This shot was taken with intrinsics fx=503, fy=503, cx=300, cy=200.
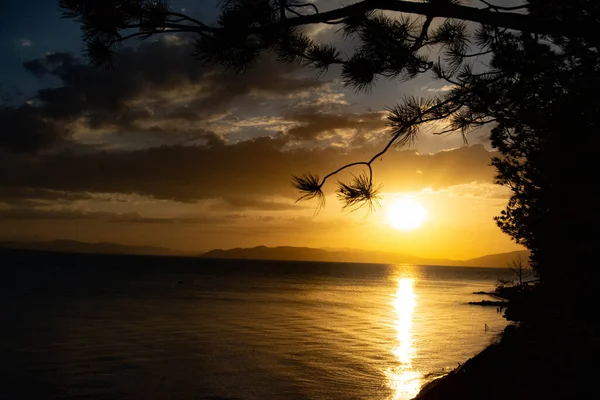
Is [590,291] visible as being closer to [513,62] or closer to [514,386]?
[514,386]

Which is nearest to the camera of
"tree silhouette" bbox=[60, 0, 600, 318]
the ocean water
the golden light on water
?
"tree silhouette" bbox=[60, 0, 600, 318]

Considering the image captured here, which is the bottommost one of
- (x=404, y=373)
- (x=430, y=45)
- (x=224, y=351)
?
(x=224, y=351)

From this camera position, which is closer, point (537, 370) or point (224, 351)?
point (537, 370)

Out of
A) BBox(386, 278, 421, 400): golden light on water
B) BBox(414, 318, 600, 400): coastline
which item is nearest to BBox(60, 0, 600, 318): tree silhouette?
BBox(414, 318, 600, 400): coastline

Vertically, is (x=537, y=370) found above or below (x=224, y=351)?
above

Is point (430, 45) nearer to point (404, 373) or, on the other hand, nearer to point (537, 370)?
point (537, 370)

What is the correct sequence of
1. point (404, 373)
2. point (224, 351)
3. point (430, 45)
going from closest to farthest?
point (430, 45) → point (404, 373) → point (224, 351)

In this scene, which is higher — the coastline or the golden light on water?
the coastline

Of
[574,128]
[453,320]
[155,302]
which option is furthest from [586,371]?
[155,302]

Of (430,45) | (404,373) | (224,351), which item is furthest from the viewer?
(224,351)

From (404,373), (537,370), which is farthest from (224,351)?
(537,370)

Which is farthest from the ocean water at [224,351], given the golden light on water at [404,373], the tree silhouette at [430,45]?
the tree silhouette at [430,45]

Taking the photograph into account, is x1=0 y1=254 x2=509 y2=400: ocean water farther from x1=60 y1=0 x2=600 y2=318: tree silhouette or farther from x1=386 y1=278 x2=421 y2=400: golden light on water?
x1=60 y1=0 x2=600 y2=318: tree silhouette

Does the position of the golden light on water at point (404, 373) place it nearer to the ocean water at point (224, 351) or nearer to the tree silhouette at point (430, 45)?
the ocean water at point (224, 351)
